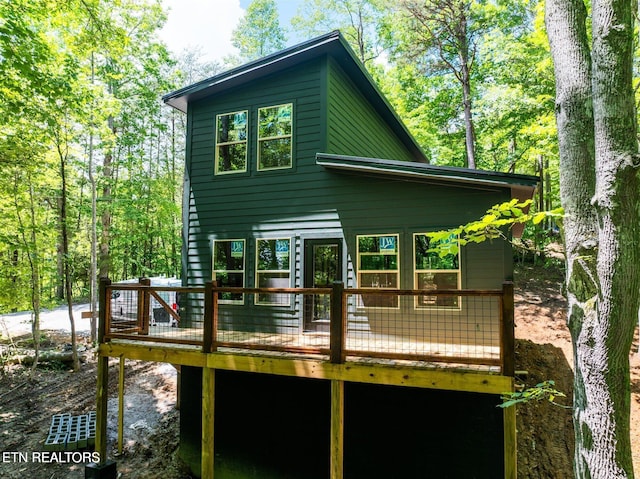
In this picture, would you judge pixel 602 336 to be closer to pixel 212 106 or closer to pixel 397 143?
pixel 212 106

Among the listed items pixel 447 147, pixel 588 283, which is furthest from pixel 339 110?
pixel 447 147

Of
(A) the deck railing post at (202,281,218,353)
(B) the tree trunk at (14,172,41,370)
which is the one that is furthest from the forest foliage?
(A) the deck railing post at (202,281,218,353)

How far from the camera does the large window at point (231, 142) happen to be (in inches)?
328

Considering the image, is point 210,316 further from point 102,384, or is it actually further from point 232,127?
point 232,127

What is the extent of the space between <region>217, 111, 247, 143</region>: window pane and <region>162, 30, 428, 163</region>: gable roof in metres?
0.64

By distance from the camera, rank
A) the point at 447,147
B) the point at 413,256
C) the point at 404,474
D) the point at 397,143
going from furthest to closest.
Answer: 1. the point at 447,147
2. the point at 397,143
3. the point at 413,256
4. the point at 404,474

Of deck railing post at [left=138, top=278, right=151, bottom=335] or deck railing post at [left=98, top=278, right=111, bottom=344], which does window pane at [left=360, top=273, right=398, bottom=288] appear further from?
deck railing post at [left=98, top=278, right=111, bottom=344]

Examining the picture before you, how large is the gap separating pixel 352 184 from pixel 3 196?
9.71 meters

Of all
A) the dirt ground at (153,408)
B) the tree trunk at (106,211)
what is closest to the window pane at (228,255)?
the dirt ground at (153,408)

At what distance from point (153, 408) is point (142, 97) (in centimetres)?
1307

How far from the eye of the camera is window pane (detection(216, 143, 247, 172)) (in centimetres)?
832

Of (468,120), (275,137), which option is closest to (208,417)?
(275,137)

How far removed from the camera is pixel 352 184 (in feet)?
23.4

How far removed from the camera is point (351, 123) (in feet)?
28.6
